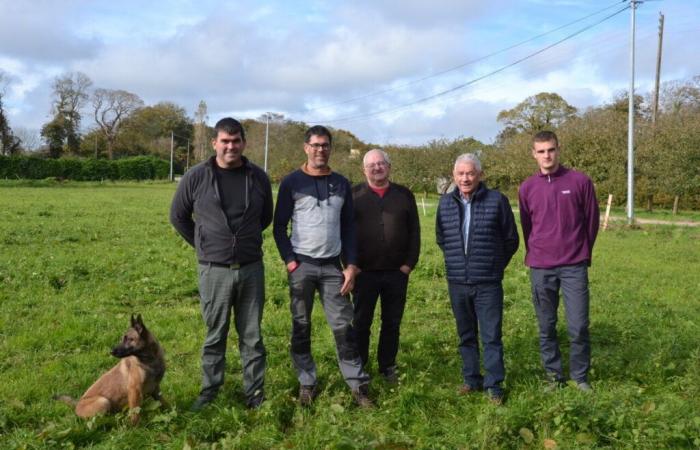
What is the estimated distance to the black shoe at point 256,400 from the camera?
4.55m

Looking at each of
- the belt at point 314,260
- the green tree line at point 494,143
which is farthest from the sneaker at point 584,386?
the green tree line at point 494,143

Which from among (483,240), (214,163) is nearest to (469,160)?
(483,240)

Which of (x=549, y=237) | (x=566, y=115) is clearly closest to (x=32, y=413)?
(x=549, y=237)

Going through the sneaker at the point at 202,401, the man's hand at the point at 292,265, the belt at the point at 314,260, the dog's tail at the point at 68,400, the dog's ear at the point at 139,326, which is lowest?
the sneaker at the point at 202,401

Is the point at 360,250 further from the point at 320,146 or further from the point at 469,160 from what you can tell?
the point at 469,160

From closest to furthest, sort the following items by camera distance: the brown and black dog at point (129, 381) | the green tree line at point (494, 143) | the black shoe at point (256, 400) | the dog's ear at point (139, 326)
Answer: the brown and black dog at point (129, 381), the dog's ear at point (139, 326), the black shoe at point (256, 400), the green tree line at point (494, 143)

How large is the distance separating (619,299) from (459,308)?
15.4 feet

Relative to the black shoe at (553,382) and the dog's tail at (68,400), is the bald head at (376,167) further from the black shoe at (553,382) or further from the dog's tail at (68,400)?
the dog's tail at (68,400)

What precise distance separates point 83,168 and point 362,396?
61109 millimetres

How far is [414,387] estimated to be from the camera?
4.63m

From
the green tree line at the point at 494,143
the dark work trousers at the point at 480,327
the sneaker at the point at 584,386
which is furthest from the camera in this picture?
the green tree line at the point at 494,143

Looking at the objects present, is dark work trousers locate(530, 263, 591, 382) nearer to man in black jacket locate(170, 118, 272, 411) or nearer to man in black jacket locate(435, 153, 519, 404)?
man in black jacket locate(435, 153, 519, 404)

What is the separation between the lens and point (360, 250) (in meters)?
5.07

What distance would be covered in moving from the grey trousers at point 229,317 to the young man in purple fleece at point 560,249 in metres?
2.37
